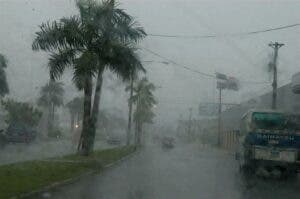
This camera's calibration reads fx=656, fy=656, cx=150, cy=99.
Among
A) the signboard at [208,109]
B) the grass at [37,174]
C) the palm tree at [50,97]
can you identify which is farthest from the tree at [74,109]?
the grass at [37,174]

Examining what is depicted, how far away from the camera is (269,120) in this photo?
27.4 metres

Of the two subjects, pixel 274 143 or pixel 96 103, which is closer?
pixel 274 143

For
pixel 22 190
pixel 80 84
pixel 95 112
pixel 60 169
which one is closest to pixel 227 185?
pixel 60 169

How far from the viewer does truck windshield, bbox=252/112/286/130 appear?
1070 inches

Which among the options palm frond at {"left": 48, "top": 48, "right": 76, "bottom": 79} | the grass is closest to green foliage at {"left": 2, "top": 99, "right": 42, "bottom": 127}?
palm frond at {"left": 48, "top": 48, "right": 76, "bottom": 79}

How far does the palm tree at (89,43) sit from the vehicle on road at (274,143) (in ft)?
21.9

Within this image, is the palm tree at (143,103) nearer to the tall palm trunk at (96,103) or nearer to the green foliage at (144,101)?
the green foliage at (144,101)

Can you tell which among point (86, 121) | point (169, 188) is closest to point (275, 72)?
point (86, 121)

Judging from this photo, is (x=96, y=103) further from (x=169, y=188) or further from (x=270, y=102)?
(x=270, y=102)

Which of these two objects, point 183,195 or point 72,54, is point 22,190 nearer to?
point 183,195

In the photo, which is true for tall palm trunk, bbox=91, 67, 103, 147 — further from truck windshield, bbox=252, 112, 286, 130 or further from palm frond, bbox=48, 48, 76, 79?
truck windshield, bbox=252, 112, 286, 130

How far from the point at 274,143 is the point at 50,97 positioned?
6504 cm

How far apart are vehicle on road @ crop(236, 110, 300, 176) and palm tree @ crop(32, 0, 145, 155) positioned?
667 cm

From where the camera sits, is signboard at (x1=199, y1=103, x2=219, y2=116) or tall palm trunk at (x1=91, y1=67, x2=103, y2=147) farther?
signboard at (x1=199, y1=103, x2=219, y2=116)
